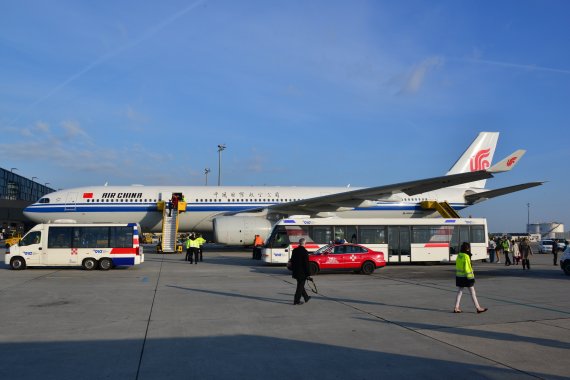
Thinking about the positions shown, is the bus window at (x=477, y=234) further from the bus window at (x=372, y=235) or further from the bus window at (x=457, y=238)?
the bus window at (x=372, y=235)

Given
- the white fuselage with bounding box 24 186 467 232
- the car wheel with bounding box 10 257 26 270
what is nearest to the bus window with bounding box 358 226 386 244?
the white fuselage with bounding box 24 186 467 232

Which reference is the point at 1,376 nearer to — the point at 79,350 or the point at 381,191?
the point at 79,350

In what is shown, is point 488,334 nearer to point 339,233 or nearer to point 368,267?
point 368,267

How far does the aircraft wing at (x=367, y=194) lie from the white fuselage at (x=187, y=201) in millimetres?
1364

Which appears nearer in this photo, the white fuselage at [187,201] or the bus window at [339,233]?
the bus window at [339,233]

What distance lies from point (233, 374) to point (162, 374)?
860 millimetres

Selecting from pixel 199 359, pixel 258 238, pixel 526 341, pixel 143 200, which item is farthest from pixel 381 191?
pixel 199 359

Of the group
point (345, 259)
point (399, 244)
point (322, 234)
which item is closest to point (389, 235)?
point (399, 244)

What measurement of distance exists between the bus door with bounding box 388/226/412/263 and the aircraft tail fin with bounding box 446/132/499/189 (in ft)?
61.4

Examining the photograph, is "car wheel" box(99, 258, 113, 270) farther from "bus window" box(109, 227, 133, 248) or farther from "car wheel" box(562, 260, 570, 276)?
"car wheel" box(562, 260, 570, 276)

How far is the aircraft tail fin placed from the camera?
39281 mm

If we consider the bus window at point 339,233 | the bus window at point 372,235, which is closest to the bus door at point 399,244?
the bus window at point 372,235

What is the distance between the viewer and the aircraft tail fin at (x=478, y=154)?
39.3 metres

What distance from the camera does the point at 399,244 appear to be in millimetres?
22516
